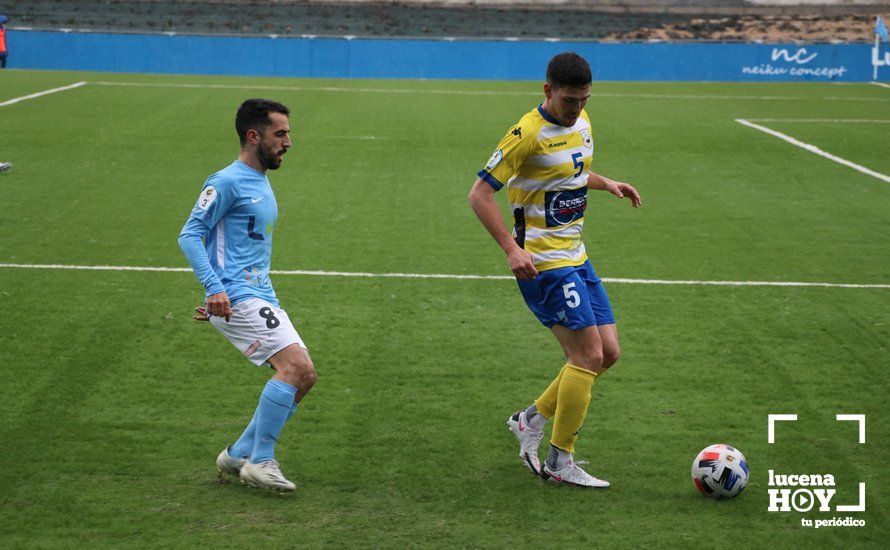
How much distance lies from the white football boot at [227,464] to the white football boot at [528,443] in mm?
1581

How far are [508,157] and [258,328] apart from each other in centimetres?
162

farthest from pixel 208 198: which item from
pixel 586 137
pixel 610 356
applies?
pixel 610 356

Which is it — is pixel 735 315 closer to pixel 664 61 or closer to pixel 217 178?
pixel 217 178

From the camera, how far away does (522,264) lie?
18.7 feet

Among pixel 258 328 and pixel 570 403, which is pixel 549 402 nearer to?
pixel 570 403

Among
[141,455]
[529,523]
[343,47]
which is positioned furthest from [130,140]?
[343,47]

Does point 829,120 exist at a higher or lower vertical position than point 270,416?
higher

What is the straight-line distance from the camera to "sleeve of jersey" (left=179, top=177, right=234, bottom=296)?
547 cm

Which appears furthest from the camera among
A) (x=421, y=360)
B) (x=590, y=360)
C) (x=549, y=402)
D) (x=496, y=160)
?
(x=421, y=360)

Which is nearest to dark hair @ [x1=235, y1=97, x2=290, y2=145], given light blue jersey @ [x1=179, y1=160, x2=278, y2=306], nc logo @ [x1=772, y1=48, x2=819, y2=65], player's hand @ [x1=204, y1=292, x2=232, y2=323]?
light blue jersey @ [x1=179, y1=160, x2=278, y2=306]

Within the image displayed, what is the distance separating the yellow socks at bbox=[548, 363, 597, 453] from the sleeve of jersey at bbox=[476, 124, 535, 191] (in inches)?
43.6

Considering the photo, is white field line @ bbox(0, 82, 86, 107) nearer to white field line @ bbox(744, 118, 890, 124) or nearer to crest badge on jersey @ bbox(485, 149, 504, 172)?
white field line @ bbox(744, 118, 890, 124)

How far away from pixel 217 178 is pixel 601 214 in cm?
906

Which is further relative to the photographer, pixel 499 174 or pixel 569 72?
pixel 499 174
